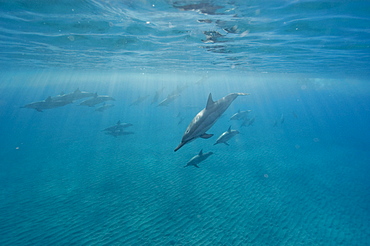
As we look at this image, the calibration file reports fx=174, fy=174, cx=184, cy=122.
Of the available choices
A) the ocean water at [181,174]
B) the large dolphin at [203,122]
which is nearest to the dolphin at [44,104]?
the ocean water at [181,174]

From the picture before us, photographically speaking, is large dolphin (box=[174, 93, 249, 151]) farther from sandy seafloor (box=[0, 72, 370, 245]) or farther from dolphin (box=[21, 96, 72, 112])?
dolphin (box=[21, 96, 72, 112])

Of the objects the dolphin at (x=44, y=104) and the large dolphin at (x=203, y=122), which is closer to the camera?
the large dolphin at (x=203, y=122)

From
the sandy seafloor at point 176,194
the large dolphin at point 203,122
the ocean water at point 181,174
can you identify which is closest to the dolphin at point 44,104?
the ocean water at point 181,174

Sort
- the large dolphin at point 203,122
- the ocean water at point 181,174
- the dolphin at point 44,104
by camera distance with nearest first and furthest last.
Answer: the large dolphin at point 203,122 < the ocean water at point 181,174 < the dolphin at point 44,104

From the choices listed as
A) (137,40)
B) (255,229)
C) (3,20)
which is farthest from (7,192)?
(255,229)

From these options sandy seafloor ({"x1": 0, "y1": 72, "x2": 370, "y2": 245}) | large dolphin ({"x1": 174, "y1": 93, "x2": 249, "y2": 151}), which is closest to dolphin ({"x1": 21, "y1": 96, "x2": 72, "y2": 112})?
sandy seafloor ({"x1": 0, "y1": 72, "x2": 370, "y2": 245})

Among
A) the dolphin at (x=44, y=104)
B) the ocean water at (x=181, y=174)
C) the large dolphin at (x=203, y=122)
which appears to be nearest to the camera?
the large dolphin at (x=203, y=122)

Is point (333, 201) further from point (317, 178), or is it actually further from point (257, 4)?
point (257, 4)

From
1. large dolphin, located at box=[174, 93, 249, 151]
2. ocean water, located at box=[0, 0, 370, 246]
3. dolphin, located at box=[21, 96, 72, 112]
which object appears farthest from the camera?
dolphin, located at box=[21, 96, 72, 112]

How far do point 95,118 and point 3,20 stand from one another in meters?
25.0

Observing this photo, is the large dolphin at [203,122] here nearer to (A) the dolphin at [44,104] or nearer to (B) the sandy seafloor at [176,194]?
(B) the sandy seafloor at [176,194]

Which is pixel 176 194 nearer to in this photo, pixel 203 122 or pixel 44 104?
pixel 203 122

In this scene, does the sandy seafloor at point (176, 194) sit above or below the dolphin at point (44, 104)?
below

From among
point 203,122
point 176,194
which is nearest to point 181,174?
point 176,194
